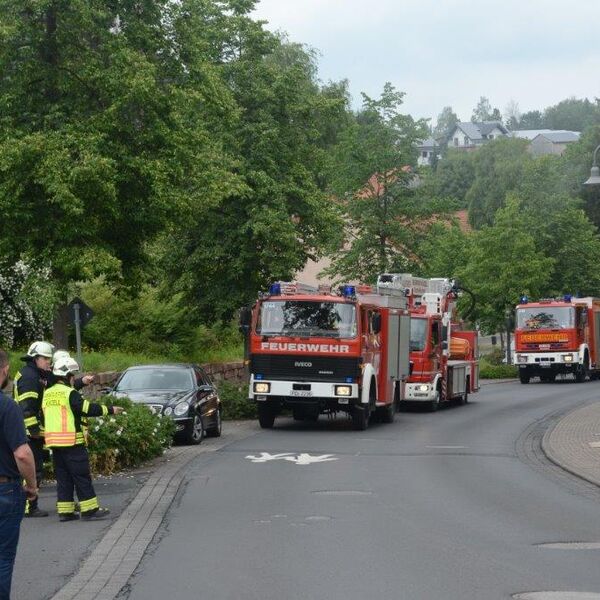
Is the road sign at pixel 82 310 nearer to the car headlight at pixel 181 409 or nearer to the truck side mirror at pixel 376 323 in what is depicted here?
the car headlight at pixel 181 409

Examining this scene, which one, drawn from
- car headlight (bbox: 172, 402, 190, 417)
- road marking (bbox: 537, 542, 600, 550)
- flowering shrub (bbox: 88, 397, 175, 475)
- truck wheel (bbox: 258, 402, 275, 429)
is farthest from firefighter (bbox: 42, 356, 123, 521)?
truck wheel (bbox: 258, 402, 275, 429)

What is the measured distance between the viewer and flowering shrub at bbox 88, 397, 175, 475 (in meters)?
17.9

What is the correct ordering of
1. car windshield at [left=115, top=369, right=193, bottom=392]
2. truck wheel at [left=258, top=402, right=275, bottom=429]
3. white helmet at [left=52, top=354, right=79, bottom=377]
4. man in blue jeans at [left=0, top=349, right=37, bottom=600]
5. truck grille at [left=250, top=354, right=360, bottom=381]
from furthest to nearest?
truck wheel at [left=258, top=402, right=275, bottom=429] < truck grille at [left=250, top=354, right=360, bottom=381] < car windshield at [left=115, top=369, right=193, bottom=392] < white helmet at [left=52, top=354, right=79, bottom=377] < man in blue jeans at [left=0, top=349, right=37, bottom=600]

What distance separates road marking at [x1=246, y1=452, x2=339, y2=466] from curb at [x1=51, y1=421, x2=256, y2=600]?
140cm

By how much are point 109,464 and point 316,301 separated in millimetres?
9187

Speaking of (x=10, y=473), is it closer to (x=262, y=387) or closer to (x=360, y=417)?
(x=262, y=387)

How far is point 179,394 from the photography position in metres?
23.3

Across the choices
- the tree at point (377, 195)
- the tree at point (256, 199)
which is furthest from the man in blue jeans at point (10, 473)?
the tree at point (377, 195)

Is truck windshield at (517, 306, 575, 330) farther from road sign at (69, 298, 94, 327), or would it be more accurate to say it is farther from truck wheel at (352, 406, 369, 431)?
road sign at (69, 298, 94, 327)

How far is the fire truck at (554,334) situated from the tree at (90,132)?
26.0 m

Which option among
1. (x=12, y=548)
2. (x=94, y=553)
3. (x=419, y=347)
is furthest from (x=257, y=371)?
(x=12, y=548)

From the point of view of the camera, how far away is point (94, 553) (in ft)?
37.3

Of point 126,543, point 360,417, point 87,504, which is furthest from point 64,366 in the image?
point 360,417

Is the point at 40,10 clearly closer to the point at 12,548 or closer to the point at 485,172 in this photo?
the point at 12,548
